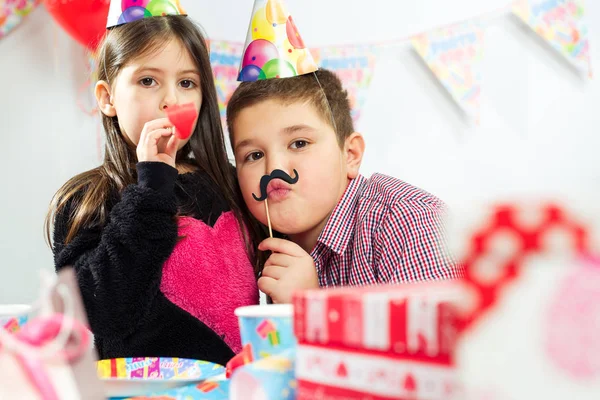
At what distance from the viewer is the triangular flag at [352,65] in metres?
2.12

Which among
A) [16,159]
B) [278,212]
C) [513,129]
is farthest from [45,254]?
[513,129]

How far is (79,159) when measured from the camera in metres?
2.15

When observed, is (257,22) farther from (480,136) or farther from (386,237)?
(480,136)

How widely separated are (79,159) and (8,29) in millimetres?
471

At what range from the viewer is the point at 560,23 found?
2.22 meters

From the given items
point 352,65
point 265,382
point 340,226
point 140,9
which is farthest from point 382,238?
point 352,65

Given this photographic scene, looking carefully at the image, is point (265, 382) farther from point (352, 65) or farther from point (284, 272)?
point (352, 65)

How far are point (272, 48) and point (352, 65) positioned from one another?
1088mm

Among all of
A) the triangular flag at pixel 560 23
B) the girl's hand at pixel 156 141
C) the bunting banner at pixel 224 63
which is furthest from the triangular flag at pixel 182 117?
the triangular flag at pixel 560 23

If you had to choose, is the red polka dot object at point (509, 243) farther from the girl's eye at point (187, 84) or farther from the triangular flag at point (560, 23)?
the triangular flag at point (560, 23)

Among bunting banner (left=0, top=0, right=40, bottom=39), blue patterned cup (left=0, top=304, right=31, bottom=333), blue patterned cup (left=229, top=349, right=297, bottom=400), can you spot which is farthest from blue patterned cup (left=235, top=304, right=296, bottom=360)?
bunting banner (left=0, top=0, right=40, bottom=39)

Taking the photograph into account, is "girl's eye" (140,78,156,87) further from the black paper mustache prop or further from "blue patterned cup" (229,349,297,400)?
"blue patterned cup" (229,349,297,400)

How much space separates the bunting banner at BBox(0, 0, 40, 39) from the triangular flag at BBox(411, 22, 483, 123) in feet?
4.29

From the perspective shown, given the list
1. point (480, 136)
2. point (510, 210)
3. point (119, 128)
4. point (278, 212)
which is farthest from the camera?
point (480, 136)
